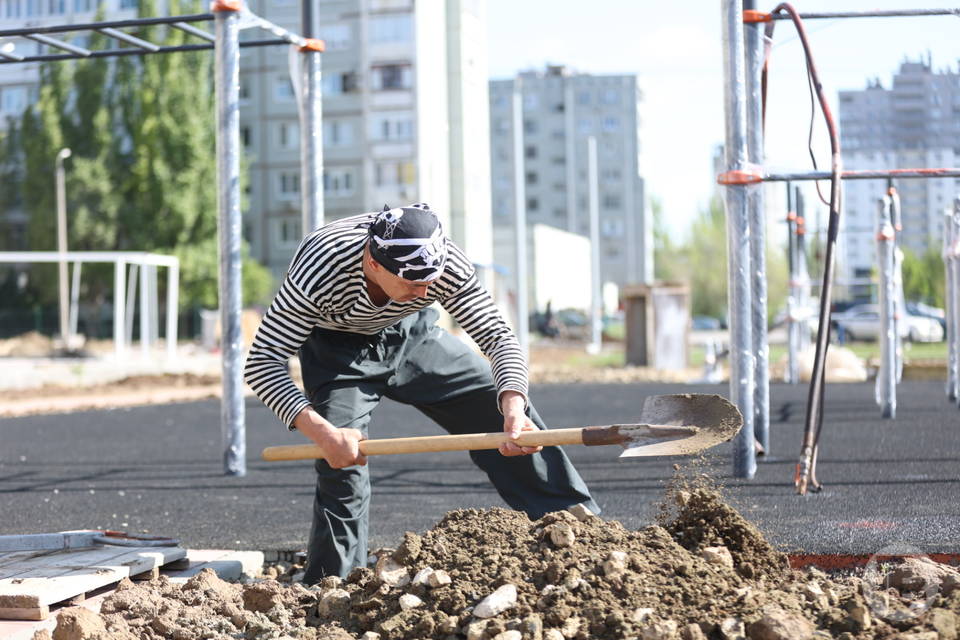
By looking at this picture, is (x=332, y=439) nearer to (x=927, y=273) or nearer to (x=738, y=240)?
(x=738, y=240)

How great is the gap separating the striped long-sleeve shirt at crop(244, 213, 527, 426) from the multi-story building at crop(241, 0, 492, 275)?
3983 cm

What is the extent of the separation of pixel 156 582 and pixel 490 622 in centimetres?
141

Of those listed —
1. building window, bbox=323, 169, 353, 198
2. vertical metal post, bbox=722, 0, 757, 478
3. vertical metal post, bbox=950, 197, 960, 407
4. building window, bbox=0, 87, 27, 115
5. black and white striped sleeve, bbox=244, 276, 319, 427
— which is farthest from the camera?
building window, bbox=0, 87, 27, 115

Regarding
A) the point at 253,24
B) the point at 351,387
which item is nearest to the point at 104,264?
the point at 253,24

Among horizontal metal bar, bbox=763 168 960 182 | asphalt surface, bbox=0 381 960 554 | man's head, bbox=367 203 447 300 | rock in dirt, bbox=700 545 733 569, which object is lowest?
asphalt surface, bbox=0 381 960 554

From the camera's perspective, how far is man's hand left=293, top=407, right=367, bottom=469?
3.51 meters

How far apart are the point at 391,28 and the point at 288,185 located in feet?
29.7

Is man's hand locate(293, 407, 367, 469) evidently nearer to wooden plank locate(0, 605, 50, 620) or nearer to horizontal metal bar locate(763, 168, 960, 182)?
wooden plank locate(0, 605, 50, 620)

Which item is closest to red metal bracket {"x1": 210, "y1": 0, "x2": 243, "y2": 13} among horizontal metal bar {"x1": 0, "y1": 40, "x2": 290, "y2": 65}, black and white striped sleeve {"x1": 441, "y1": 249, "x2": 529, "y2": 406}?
horizontal metal bar {"x1": 0, "y1": 40, "x2": 290, "y2": 65}

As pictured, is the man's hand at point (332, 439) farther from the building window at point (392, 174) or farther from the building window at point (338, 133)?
the building window at point (338, 133)

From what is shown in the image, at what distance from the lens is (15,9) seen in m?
49.8

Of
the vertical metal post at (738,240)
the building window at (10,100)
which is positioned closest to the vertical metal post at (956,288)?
the vertical metal post at (738,240)

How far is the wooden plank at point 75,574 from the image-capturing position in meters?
3.42

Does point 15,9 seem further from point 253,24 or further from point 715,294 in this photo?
point 253,24
